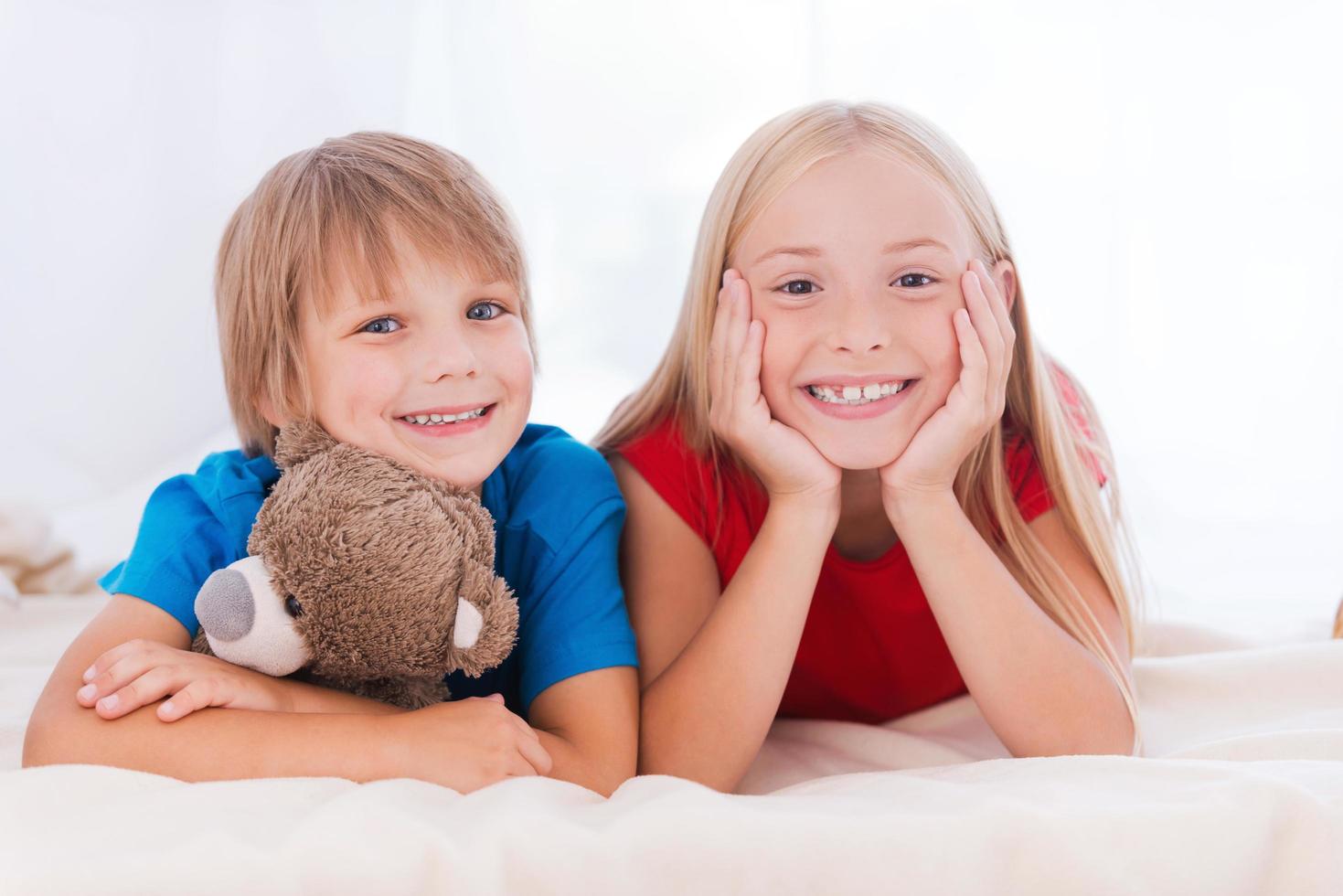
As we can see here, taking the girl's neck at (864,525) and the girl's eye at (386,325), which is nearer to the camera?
the girl's eye at (386,325)

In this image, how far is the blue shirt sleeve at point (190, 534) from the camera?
1025mm

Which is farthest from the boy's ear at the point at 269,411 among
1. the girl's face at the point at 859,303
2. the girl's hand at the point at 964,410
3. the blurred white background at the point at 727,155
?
the blurred white background at the point at 727,155

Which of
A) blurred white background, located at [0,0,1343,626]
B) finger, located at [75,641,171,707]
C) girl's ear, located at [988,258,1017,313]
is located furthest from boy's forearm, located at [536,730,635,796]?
blurred white background, located at [0,0,1343,626]

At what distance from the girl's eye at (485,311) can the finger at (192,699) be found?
414 mm

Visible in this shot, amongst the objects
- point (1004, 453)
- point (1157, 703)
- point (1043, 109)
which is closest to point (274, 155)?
point (1043, 109)

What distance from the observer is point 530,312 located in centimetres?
125

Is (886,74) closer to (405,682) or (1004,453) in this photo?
(1004,453)

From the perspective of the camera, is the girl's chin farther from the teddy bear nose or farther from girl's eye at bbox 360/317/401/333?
the teddy bear nose

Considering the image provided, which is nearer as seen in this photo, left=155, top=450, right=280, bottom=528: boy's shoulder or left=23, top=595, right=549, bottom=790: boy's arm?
left=23, top=595, right=549, bottom=790: boy's arm

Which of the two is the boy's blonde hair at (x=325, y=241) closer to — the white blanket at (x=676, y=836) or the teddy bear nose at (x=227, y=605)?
the teddy bear nose at (x=227, y=605)

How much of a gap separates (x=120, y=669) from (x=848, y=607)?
804 millimetres

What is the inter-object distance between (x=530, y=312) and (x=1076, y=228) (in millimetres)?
1939

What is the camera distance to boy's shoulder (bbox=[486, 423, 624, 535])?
1.18 meters

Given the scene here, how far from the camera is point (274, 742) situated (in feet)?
2.96
